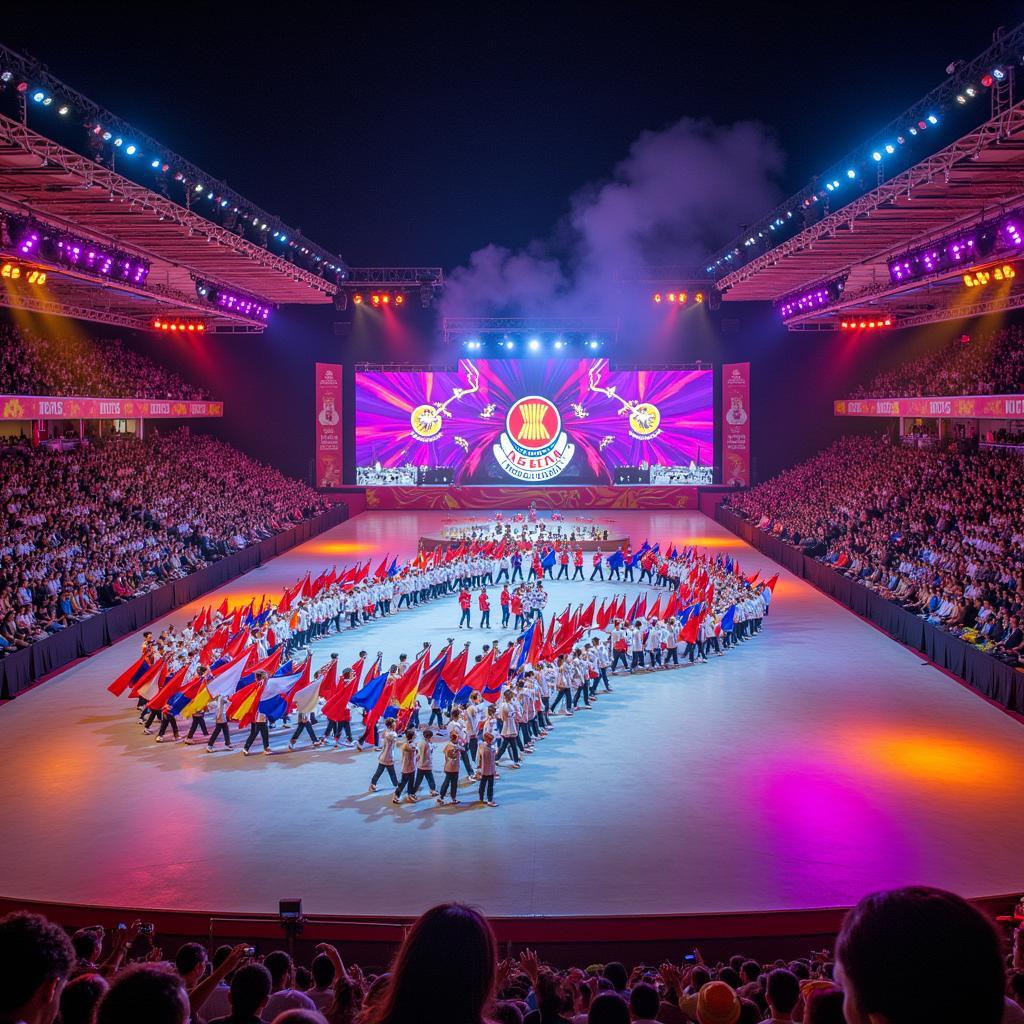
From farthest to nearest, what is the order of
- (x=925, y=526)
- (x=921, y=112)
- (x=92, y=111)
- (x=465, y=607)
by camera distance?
(x=925, y=526), (x=465, y=607), (x=921, y=112), (x=92, y=111)

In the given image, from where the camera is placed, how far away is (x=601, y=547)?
4084cm

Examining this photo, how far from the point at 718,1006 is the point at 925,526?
94.6 ft

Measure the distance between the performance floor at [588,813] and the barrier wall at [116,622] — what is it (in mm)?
914

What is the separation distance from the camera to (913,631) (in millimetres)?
25047

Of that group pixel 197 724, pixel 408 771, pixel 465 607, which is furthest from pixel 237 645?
pixel 465 607

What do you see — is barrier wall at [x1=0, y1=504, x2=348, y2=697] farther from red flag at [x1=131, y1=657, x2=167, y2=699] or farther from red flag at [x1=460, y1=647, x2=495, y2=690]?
red flag at [x1=460, y1=647, x2=495, y2=690]

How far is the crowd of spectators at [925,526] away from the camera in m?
24.0

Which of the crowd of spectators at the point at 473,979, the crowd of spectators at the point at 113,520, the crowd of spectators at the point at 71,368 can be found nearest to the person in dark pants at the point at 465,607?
the crowd of spectators at the point at 113,520

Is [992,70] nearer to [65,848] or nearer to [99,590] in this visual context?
[65,848]

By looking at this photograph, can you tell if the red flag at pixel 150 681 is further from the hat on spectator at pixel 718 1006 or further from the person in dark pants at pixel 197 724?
the hat on spectator at pixel 718 1006

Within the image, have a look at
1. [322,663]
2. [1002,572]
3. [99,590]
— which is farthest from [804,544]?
[99,590]

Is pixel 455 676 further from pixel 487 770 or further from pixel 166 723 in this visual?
pixel 166 723

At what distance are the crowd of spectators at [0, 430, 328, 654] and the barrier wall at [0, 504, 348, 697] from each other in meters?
0.50

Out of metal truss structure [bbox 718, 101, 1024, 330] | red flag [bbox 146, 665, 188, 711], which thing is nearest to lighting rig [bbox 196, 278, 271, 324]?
metal truss structure [bbox 718, 101, 1024, 330]
